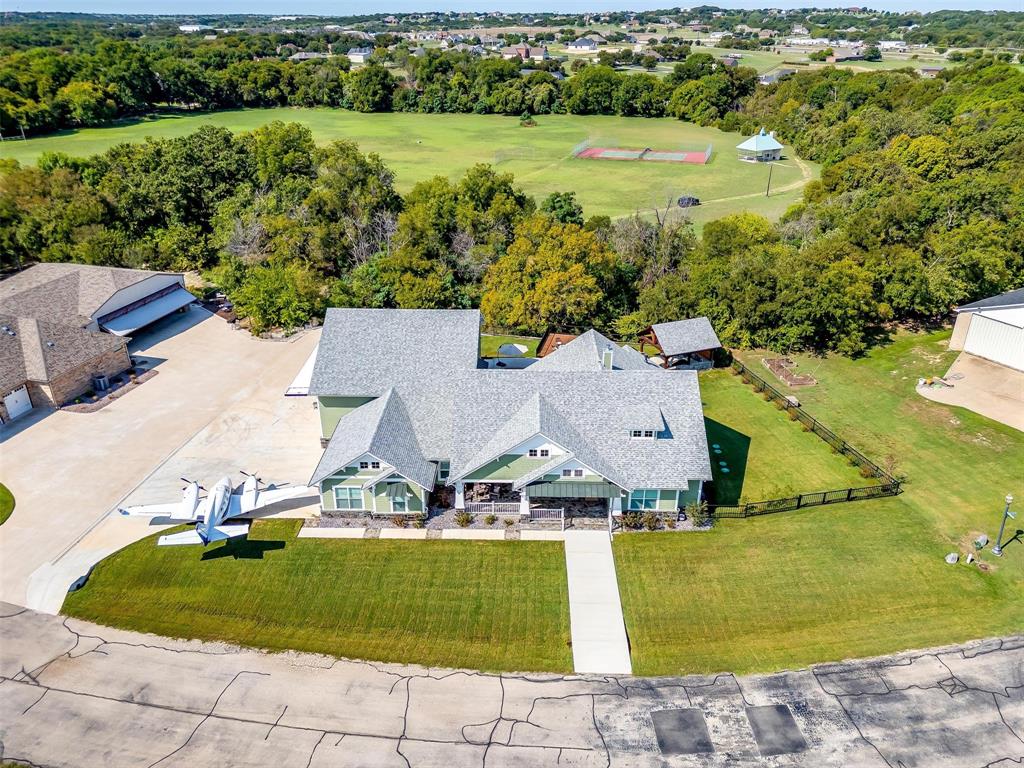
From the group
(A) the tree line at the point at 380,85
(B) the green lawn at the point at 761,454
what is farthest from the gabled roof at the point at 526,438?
(A) the tree line at the point at 380,85

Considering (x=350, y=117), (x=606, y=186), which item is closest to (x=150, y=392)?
(x=606, y=186)

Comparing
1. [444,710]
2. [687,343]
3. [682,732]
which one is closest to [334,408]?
[444,710]

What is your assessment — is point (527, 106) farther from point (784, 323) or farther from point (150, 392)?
point (150, 392)

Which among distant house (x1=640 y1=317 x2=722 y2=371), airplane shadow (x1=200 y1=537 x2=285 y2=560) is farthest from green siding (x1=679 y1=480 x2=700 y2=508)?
airplane shadow (x1=200 y1=537 x2=285 y2=560)

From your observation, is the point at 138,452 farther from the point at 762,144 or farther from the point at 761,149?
the point at 762,144

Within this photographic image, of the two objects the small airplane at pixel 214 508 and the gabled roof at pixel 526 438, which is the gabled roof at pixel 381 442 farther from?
the small airplane at pixel 214 508

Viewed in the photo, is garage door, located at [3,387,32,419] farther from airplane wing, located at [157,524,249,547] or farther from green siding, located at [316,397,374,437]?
green siding, located at [316,397,374,437]
